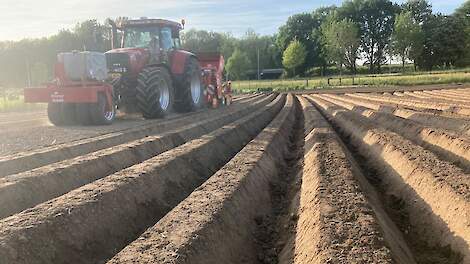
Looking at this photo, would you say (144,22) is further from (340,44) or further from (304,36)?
(304,36)

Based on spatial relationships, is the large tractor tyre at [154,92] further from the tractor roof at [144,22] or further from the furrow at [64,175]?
the furrow at [64,175]

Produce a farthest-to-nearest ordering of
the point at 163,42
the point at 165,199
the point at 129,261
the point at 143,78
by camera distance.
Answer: the point at 163,42 < the point at 143,78 < the point at 165,199 < the point at 129,261

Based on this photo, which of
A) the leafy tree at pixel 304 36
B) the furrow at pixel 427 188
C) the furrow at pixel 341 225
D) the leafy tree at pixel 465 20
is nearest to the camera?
the furrow at pixel 341 225

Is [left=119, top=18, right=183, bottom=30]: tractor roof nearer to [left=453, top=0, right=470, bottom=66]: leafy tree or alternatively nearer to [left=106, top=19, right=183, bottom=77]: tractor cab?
[left=106, top=19, right=183, bottom=77]: tractor cab

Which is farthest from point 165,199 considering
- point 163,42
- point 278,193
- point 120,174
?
point 163,42

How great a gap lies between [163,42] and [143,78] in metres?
2.10

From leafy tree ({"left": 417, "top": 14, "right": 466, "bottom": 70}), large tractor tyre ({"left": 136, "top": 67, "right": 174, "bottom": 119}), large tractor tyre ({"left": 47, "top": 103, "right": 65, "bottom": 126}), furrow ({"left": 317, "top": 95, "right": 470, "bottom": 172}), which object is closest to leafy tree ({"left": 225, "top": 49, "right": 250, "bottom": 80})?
leafy tree ({"left": 417, "top": 14, "right": 466, "bottom": 70})

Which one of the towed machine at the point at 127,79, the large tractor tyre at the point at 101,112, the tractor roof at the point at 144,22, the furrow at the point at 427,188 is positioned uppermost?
the tractor roof at the point at 144,22

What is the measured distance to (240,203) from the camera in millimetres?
5016

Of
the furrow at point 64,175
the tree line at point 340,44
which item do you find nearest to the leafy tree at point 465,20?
the tree line at point 340,44

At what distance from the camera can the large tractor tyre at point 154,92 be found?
11.8 m

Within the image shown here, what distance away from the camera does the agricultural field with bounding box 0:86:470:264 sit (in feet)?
12.3

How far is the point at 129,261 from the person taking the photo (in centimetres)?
333

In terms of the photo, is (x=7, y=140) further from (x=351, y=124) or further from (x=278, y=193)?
(x=351, y=124)
